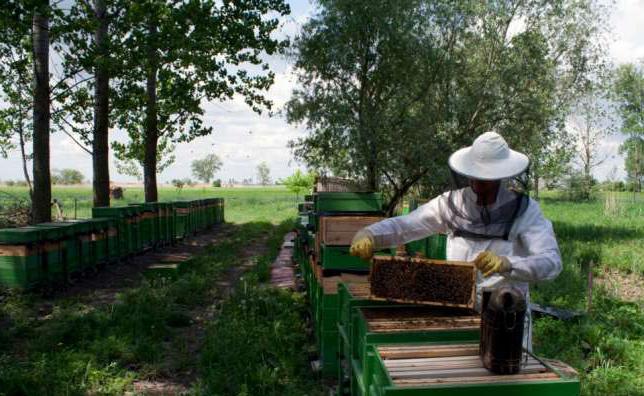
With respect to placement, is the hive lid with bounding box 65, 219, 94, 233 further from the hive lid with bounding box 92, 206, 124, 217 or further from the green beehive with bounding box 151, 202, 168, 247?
the green beehive with bounding box 151, 202, 168, 247

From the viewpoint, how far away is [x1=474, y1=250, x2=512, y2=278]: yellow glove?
2.46 m

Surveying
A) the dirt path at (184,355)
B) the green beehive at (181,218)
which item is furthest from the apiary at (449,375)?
the green beehive at (181,218)

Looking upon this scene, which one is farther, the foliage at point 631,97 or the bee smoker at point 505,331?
the foliage at point 631,97

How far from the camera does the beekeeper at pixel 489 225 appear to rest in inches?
100

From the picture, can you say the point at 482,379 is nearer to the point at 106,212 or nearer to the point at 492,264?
the point at 492,264

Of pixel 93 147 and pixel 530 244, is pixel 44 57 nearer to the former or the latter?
pixel 93 147

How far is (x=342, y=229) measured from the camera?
5121mm

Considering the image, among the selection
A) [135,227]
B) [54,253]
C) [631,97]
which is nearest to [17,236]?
[54,253]

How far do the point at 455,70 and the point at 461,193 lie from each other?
1202 cm

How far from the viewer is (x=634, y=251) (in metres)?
11.5

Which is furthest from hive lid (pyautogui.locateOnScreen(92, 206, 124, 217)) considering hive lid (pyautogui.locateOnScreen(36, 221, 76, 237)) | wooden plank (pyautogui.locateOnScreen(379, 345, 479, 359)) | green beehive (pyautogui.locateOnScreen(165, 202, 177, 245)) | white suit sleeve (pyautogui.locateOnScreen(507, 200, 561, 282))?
wooden plank (pyautogui.locateOnScreen(379, 345, 479, 359))

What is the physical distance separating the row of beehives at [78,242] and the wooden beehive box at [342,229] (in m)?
4.77

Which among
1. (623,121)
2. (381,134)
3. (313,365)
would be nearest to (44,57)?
(381,134)

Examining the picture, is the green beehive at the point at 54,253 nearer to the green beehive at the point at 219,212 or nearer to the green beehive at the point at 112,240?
the green beehive at the point at 112,240
